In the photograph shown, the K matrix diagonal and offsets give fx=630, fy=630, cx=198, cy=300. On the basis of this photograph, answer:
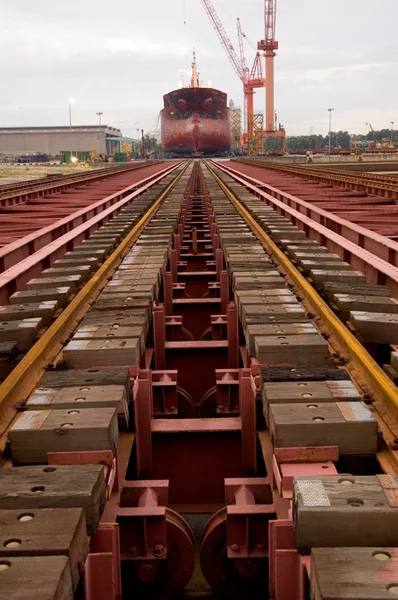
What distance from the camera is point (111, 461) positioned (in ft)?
8.99

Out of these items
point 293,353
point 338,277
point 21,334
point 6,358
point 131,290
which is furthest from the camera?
point 338,277

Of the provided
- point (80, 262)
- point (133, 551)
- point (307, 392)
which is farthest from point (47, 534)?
point (80, 262)

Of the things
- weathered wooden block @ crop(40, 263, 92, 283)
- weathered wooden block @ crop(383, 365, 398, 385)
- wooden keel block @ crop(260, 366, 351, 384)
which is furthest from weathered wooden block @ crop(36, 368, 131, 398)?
weathered wooden block @ crop(40, 263, 92, 283)

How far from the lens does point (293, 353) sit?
3.79m

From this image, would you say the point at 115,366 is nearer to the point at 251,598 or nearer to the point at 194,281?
the point at 251,598

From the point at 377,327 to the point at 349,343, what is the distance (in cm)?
51

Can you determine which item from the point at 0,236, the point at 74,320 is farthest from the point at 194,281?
the point at 74,320

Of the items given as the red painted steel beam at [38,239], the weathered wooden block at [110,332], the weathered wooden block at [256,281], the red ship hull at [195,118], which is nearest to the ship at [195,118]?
the red ship hull at [195,118]

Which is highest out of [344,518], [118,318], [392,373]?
[118,318]

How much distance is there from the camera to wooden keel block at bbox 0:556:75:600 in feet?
5.97

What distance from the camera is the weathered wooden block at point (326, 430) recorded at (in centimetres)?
279

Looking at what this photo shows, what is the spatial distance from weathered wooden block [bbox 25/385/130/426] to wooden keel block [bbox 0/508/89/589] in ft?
2.81

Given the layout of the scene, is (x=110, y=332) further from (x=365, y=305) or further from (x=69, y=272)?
(x=69, y=272)

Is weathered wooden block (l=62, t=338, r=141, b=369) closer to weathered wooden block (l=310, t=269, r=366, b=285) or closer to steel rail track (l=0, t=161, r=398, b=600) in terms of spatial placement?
steel rail track (l=0, t=161, r=398, b=600)
